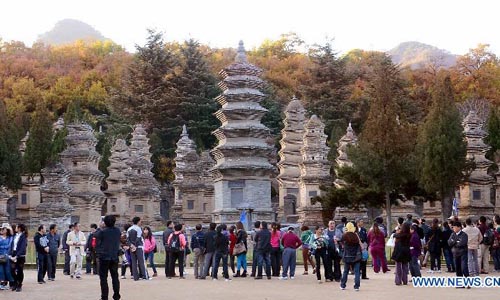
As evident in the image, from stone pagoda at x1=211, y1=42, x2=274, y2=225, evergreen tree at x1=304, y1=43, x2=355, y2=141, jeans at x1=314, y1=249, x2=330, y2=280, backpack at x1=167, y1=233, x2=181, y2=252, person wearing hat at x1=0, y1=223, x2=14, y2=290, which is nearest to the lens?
person wearing hat at x1=0, y1=223, x2=14, y2=290

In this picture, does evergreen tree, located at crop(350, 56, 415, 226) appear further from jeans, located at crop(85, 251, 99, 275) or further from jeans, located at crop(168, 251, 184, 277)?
jeans, located at crop(168, 251, 184, 277)

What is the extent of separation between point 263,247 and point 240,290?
3.24m

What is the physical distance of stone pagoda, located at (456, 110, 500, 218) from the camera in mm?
46375

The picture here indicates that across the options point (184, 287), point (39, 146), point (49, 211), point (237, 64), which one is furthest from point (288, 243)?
point (39, 146)

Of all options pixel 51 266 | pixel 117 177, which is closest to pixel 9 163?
pixel 117 177

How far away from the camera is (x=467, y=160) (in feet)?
140

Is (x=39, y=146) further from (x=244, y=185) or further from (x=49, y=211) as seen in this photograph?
(x=244, y=185)

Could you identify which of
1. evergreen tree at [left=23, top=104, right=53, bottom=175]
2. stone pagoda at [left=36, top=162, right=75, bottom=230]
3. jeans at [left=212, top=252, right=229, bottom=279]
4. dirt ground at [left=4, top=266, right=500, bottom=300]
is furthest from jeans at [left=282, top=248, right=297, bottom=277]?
evergreen tree at [left=23, top=104, right=53, bottom=175]

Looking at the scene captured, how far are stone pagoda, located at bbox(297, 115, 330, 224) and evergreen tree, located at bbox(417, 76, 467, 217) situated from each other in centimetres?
970

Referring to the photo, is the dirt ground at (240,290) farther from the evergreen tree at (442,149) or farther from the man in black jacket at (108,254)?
the evergreen tree at (442,149)

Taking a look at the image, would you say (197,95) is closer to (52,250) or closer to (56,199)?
(56,199)

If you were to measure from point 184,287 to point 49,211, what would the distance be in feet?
85.5

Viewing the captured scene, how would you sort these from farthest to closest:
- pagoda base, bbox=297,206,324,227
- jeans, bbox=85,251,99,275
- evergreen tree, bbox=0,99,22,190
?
evergreen tree, bbox=0,99,22,190, pagoda base, bbox=297,206,324,227, jeans, bbox=85,251,99,275

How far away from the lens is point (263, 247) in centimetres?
2323
